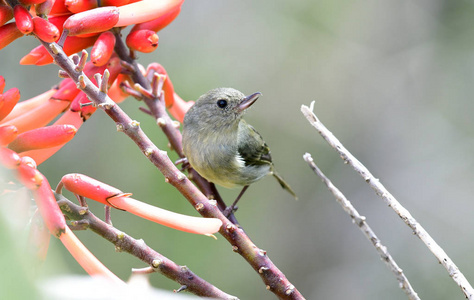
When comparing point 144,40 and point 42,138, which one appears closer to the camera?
point 42,138

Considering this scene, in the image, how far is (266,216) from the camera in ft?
18.9

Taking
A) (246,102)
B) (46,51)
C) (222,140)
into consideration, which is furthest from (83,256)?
(222,140)

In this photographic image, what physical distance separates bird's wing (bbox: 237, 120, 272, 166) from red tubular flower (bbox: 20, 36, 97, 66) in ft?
5.92

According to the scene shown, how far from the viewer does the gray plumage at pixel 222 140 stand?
3.26 m

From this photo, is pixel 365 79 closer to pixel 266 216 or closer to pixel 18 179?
pixel 266 216

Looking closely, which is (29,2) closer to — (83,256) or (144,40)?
(144,40)

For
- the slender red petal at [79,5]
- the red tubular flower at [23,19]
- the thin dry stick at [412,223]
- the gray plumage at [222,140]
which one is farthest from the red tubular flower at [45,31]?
the gray plumage at [222,140]

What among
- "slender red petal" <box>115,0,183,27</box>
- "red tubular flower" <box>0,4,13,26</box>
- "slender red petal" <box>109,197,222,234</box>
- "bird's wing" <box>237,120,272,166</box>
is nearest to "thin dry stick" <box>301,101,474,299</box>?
"slender red petal" <box>109,197,222,234</box>

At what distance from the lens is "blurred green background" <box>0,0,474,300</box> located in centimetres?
502

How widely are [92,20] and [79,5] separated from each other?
168mm

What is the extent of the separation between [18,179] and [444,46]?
509 centimetres

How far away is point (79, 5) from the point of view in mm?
1684

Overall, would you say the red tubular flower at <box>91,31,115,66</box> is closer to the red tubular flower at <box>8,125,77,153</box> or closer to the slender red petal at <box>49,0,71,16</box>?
the slender red petal at <box>49,0,71,16</box>

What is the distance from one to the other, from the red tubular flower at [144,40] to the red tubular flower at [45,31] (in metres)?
0.54
